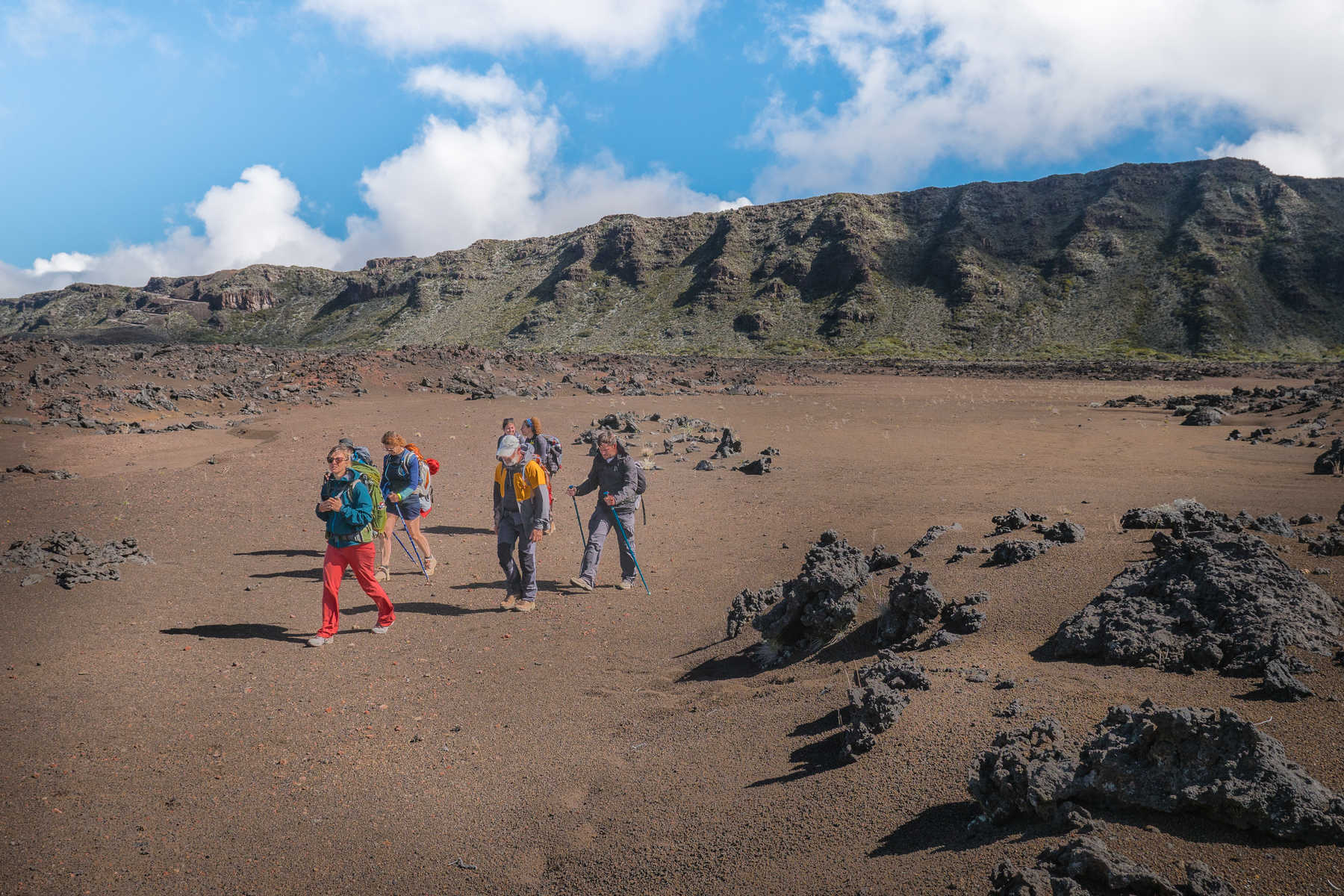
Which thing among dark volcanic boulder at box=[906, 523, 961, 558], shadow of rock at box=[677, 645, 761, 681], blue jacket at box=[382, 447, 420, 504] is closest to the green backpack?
blue jacket at box=[382, 447, 420, 504]

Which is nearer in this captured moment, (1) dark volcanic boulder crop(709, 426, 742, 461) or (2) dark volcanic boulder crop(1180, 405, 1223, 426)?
(1) dark volcanic boulder crop(709, 426, 742, 461)

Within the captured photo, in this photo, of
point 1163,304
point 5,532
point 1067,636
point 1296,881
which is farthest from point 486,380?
point 1163,304

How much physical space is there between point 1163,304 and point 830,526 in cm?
10297

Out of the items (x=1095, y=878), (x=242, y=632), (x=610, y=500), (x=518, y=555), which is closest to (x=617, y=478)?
(x=610, y=500)

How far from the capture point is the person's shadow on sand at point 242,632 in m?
7.83

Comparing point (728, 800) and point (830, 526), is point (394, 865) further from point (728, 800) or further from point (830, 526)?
point (830, 526)

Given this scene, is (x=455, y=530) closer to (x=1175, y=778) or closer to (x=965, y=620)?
(x=965, y=620)

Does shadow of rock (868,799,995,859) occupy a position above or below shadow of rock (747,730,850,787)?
above

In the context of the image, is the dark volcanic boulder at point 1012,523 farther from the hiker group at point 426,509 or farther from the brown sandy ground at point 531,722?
the hiker group at point 426,509

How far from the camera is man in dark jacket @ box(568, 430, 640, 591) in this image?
9.50 metres

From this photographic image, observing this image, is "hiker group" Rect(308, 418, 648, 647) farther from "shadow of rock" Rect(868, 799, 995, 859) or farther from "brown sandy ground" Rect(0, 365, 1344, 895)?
"shadow of rock" Rect(868, 799, 995, 859)

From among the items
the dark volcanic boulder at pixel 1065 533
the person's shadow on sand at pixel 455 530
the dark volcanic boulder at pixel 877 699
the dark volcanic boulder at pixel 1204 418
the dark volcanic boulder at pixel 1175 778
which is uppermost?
the dark volcanic boulder at pixel 1204 418

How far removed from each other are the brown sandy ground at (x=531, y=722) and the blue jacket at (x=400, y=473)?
54.5 inches

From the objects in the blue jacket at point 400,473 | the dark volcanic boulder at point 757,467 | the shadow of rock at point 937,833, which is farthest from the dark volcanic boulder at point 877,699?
the dark volcanic boulder at point 757,467
